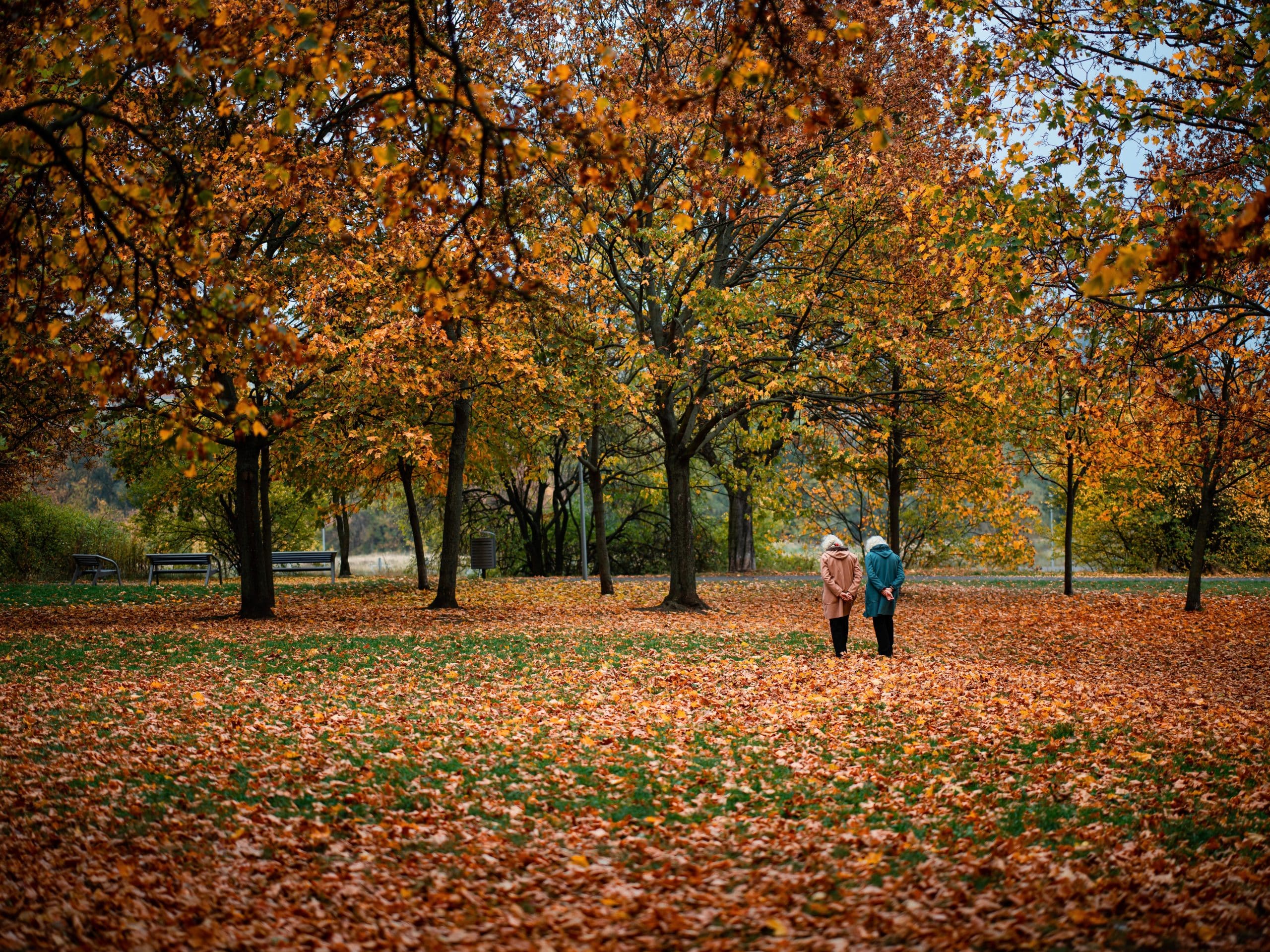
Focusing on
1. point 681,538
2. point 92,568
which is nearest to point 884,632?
point 681,538

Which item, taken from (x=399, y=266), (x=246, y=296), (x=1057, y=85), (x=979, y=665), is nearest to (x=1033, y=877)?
(x=246, y=296)

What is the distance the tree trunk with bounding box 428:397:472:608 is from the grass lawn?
573cm

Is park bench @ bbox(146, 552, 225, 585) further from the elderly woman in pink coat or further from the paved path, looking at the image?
the elderly woman in pink coat

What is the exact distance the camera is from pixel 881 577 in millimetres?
11578

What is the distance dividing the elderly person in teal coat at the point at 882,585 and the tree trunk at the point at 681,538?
642 centimetres

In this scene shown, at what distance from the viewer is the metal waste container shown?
31281 mm

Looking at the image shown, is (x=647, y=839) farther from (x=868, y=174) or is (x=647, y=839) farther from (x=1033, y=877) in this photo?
(x=868, y=174)

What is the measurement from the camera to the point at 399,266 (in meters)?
15.0

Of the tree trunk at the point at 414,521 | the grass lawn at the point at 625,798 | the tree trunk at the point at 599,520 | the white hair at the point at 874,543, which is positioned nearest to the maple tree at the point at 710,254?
the tree trunk at the point at 599,520

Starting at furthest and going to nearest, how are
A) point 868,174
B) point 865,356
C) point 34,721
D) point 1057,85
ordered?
point 865,356
point 868,174
point 1057,85
point 34,721

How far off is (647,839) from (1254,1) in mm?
8973

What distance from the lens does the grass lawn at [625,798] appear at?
4.21 meters

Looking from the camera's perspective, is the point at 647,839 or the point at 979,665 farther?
the point at 979,665

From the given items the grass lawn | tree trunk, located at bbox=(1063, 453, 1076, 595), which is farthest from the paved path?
the grass lawn
